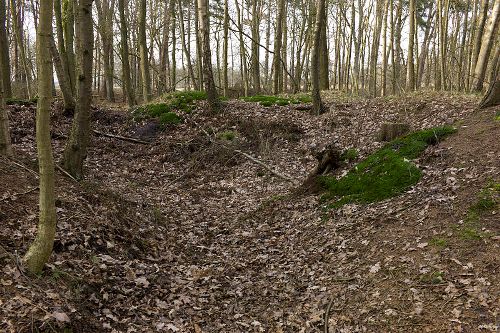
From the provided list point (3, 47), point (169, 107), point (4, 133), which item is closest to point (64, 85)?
point (3, 47)

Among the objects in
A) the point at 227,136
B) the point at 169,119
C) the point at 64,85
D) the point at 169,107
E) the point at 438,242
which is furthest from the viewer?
the point at 169,107

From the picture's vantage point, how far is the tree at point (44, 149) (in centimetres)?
377

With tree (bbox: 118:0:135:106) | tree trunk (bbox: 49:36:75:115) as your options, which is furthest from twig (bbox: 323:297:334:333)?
tree (bbox: 118:0:135:106)

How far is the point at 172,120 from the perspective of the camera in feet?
45.5

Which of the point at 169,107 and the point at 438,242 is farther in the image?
the point at 169,107

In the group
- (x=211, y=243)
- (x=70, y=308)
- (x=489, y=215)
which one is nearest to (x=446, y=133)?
(x=489, y=215)

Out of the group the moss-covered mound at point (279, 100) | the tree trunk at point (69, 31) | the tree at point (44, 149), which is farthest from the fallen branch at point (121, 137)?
the tree at point (44, 149)

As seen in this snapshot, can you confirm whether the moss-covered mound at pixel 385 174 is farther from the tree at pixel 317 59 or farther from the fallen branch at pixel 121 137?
the fallen branch at pixel 121 137

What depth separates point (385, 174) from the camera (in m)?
7.36

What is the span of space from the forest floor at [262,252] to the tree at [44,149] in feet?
0.79

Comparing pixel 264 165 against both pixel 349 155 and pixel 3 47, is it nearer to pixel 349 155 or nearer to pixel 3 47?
pixel 349 155

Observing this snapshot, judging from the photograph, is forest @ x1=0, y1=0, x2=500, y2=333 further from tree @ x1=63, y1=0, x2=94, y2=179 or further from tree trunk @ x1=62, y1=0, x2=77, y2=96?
tree trunk @ x1=62, y1=0, x2=77, y2=96

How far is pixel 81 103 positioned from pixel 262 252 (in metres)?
4.63

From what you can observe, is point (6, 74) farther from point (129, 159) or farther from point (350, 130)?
point (350, 130)
